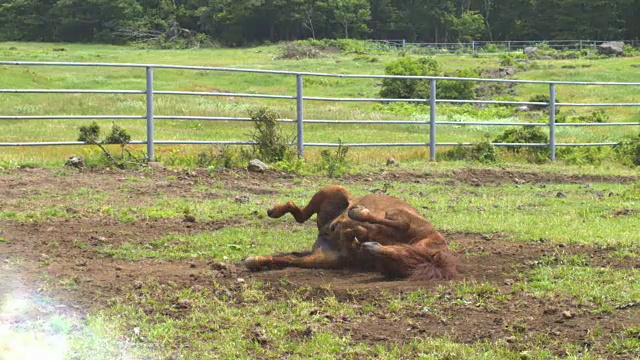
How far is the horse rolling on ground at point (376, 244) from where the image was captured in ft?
17.4

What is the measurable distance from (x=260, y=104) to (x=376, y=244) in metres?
22.6

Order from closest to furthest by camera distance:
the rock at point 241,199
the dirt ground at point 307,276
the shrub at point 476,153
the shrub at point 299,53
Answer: the dirt ground at point 307,276, the rock at point 241,199, the shrub at point 476,153, the shrub at point 299,53

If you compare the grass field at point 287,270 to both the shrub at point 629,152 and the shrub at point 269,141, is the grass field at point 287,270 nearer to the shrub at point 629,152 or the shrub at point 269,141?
the shrub at point 269,141

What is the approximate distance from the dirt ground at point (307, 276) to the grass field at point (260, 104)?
472 centimetres

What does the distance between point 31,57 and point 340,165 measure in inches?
1643

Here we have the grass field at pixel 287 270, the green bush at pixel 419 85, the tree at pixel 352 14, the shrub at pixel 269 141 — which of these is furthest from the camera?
the tree at pixel 352 14

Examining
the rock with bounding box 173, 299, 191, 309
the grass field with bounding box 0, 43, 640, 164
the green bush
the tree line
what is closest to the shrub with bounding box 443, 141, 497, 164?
the grass field with bounding box 0, 43, 640, 164

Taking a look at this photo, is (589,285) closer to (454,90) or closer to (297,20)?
(454,90)

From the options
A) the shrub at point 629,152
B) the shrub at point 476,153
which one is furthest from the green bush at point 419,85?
the shrub at point 476,153

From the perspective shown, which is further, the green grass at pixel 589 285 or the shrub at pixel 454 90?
the shrub at pixel 454 90

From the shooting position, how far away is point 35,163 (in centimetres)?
1106

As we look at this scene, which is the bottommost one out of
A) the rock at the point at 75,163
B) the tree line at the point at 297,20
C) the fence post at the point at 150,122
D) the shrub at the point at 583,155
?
the shrub at the point at 583,155

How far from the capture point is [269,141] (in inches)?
483

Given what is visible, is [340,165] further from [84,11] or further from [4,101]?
[84,11]
